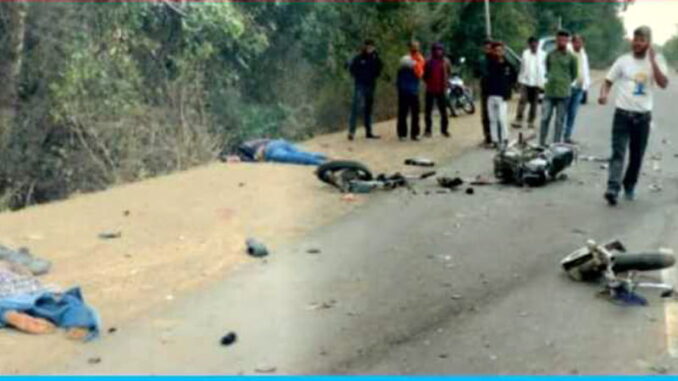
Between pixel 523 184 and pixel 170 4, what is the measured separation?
7352 millimetres

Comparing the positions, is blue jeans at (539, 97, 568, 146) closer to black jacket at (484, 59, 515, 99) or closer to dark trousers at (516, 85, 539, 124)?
black jacket at (484, 59, 515, 99)

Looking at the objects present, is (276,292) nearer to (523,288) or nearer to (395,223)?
(523,288)

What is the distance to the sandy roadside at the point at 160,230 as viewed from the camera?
6.83m

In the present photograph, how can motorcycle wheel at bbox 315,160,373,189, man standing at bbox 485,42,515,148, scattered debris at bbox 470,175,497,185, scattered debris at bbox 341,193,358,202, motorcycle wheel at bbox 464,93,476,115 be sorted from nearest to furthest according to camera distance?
scattered debris at bbox 341,193,358,202 → motorcycle wheel at bbox 315,160,373,189 → scattered debris at bbox 470,175,497,185 → man standing at bbox 485,42,515,148 → motorcycle wheel at bbox 464,93,476,115

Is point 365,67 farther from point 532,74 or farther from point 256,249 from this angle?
point 256,249

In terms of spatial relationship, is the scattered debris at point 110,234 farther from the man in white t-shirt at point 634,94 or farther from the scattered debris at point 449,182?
the man in white t-shirt at point 634,94

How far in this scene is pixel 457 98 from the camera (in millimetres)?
21609

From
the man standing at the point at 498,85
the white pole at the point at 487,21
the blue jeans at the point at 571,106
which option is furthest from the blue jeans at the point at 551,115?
the white pole at the point at 487,21

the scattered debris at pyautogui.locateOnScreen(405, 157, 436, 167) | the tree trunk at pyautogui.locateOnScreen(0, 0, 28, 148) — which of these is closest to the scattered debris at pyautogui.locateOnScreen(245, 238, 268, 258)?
the scattered debris at pyautogui.locateOnScreen(405, 157, 436, 167)

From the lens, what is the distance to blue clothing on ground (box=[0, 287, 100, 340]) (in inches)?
241

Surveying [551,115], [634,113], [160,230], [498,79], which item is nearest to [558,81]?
[551,115]

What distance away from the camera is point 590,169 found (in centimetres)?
1277

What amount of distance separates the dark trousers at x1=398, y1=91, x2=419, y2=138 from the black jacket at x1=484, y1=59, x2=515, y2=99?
6.44 ft

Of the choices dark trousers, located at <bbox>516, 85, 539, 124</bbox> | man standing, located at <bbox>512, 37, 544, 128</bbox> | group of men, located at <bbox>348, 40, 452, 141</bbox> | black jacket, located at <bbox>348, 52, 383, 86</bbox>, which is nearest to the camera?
black jacket, located at <bbox>348, 52, 383, 86</bbox>
